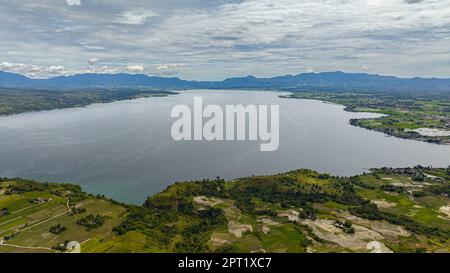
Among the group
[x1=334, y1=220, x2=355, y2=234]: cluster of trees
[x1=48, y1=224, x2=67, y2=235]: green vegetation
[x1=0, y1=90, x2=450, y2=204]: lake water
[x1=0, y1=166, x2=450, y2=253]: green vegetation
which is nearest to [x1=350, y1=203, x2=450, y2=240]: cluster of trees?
[x1=0, y1=166, x2=450, y2=253]: green vegetation

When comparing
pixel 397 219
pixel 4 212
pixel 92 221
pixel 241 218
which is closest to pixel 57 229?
pixel 92 221

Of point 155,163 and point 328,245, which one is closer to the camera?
point 328,245

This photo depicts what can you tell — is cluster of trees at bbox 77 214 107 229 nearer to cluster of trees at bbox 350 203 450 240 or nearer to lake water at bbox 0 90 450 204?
lake water at bbox 0 90 450 204

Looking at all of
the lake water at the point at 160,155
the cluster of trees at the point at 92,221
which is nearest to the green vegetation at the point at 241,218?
the cluster of trees at the point at 92,221

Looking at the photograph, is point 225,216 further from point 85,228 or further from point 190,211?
point 85,228
